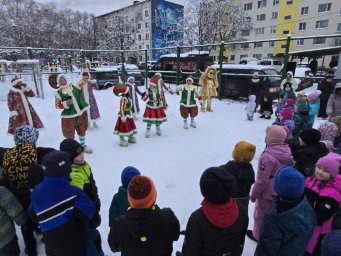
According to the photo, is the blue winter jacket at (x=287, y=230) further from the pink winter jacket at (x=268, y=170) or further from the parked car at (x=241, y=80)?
the parked car at (x=241, y=80)

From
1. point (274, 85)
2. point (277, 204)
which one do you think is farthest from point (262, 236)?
point (274, 85)

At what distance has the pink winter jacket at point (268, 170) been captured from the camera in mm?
2521

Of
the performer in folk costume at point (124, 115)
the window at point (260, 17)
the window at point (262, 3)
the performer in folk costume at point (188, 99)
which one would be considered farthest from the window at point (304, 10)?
the performer in folk costume at point (124, 115)

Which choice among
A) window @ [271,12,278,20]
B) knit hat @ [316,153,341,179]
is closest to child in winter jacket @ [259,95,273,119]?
knit hat @ [316,153,341,179]

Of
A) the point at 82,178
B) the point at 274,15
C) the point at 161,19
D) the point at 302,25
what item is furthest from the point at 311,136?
the point at 161,19

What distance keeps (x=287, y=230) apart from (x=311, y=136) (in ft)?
4.08

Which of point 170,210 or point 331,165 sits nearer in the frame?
point 170,210

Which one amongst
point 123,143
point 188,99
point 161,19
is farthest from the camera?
point 161,19

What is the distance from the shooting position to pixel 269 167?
2523mm

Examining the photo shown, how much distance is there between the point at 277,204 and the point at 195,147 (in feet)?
12.4

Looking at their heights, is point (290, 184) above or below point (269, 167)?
above

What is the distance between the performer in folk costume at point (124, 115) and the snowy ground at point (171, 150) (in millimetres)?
332

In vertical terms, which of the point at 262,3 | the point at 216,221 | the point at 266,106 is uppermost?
the point at 262,3

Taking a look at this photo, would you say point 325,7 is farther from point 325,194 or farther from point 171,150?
point 325,194
